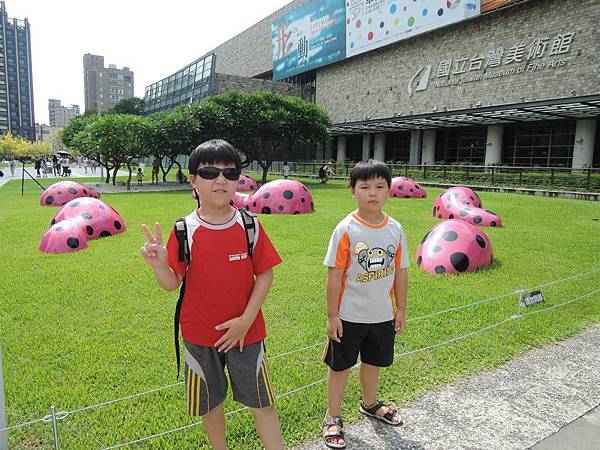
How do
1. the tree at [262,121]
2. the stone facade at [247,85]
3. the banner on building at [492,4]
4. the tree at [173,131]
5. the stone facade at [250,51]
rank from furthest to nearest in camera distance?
the stone facade at [250,51]
the stone facade at [247,85]
the banner on building at [492,4]
the tree at [262,121]
the tree at [173,131]

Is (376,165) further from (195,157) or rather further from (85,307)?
(85,307)

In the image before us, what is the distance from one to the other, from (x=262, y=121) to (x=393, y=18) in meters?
18.4

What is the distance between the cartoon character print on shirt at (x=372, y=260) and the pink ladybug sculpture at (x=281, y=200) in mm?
11675

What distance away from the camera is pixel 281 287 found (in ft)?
21.6

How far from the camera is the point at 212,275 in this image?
237 cm

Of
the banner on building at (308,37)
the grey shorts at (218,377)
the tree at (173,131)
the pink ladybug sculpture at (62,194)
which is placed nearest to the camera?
the grey shorts at (218,377)

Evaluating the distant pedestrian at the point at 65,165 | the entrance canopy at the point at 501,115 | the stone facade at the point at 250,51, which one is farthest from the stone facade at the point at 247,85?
the distant pedestrian at the point at 65,165

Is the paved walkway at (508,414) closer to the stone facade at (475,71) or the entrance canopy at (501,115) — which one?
the entrance canopy at (501,115)

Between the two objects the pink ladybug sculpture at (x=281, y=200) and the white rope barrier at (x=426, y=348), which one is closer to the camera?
the white rope barrier at (x=426, y=348)

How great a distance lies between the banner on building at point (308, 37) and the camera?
45406 millimetres

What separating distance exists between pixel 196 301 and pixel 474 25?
121 ft

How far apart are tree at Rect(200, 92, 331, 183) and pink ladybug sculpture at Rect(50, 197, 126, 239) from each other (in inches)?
705

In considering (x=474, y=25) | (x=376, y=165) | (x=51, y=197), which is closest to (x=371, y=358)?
(x=376, y=165)

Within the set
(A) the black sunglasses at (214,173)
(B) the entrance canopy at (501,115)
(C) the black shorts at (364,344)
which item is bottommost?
(C) the black shorts at (364,344)
